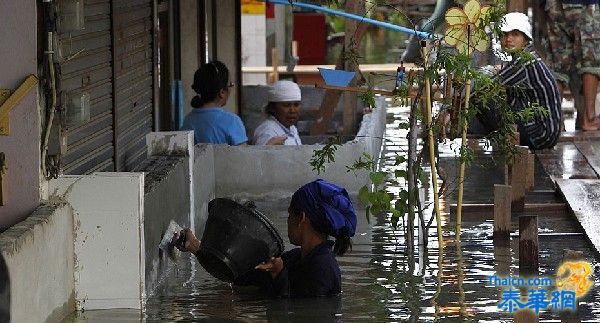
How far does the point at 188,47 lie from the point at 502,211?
17.3ft

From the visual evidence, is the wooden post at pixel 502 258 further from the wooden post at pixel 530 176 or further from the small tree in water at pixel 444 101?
the wooden post at pixel 530 176

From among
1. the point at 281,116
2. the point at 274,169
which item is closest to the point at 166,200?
the point at 274,169

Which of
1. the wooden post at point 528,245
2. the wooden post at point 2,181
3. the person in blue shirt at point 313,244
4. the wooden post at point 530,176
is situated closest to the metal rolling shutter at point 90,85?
the wooden post at point 2,181

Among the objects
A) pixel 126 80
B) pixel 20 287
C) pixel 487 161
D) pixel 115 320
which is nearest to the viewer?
pixel 20 287

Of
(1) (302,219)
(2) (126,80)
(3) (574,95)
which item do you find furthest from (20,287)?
(3) (574,95)

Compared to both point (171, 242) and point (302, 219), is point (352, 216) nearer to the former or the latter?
point (302, 219)

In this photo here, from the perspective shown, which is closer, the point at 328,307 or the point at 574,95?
the point at 328,307

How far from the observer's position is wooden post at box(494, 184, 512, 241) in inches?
407

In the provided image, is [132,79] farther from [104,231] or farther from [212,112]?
[104,231]

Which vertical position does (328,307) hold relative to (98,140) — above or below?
below

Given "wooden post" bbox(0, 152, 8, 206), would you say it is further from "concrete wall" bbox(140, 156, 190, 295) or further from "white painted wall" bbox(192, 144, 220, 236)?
"white painted wall" bbox(192, 144, 220, 236)

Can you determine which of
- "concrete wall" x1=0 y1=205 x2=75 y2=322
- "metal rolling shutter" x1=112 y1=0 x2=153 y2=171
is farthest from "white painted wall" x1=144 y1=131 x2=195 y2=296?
"concrete wall" x1=0 y1=205 x2=75 y2=322

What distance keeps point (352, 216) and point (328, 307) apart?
2.03 ft

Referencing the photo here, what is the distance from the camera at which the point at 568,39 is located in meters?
16.8
